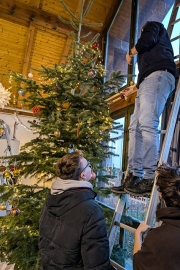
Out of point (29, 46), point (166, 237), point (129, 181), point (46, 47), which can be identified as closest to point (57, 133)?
point (129, 181)

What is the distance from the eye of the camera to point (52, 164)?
238cm

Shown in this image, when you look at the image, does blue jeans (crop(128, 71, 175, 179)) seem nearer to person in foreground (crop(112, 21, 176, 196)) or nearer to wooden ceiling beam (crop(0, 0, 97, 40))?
person in foreground (crop(112, 21, 176, 196))

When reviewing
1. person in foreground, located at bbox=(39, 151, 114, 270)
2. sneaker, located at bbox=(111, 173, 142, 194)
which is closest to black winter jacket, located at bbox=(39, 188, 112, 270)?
person in foreground, located at bbox=(39, 151, 114, 270)

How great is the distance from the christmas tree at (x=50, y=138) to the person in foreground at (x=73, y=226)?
2.62 feet

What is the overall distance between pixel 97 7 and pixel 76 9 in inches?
18.0

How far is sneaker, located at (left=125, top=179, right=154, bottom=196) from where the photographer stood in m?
1.55

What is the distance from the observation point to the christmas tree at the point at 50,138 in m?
2.24

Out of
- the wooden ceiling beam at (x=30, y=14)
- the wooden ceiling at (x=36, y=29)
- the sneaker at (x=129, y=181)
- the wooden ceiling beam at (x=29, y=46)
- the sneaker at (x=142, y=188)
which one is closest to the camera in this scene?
the sneaker at (x=142, y=188)

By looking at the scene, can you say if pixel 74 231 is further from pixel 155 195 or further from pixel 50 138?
pixel 50 138

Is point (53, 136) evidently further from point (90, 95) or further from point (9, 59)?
point (9, 59)

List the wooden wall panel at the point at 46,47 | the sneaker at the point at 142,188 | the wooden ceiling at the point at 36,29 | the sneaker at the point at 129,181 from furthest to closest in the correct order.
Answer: the wooden wall panel at the point at 46,47, the wooden ceiling at the point at 36,29, the sneaker at the point at 129,181, the sneaker at the point at 142,188

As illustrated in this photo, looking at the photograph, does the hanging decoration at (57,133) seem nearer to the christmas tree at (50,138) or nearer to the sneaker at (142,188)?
the christmas tree at (50,138)

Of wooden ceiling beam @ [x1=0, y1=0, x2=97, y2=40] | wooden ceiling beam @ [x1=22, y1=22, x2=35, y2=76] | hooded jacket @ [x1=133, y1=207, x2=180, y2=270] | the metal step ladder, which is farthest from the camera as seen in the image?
wooden ceiling beam @ [x1=22, y1=22, x2=35, y2=76]

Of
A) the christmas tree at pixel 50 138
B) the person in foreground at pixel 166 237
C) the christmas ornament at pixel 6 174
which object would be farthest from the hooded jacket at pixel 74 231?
the christmas ornament at pixel 6 174
